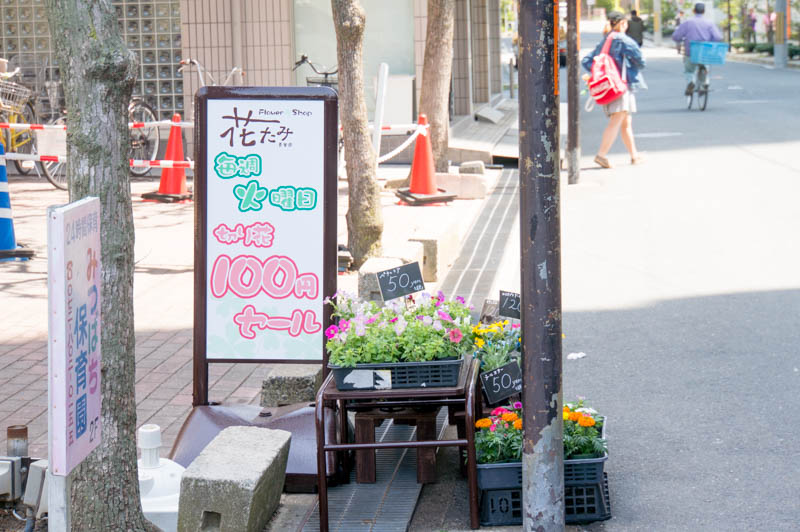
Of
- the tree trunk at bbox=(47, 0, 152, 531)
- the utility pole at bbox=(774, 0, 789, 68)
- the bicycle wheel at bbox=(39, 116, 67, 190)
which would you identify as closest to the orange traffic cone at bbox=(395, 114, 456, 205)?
the bicycle wheel at bbox=(39, 116, 67, 190)

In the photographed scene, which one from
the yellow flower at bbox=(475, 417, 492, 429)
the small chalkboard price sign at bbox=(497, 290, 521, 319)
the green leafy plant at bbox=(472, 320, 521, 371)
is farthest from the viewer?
the small chalkboard price sign at bbox=(497, 290, 521, 319)

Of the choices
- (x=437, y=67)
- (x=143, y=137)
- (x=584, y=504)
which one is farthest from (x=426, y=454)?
(x=143, y=137)

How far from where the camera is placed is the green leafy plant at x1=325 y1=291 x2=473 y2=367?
4.69m

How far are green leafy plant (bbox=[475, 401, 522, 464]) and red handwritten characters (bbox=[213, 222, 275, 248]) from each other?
4.48ft

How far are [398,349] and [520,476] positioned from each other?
0.74m

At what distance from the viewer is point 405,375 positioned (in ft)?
15.3

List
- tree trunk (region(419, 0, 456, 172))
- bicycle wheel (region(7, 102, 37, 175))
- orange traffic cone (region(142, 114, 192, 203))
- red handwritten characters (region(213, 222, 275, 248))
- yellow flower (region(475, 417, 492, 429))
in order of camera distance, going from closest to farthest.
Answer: yellow flower (region(475, 417, 492, 429))
red handwritten characters (region(213, 222, 275, 248))
orange traffic cone (region(142, 114, 192, 203))
tree trunk (region(419, 0, 456, 172))
bicycle wheel (region(7, 102, 37, 175))

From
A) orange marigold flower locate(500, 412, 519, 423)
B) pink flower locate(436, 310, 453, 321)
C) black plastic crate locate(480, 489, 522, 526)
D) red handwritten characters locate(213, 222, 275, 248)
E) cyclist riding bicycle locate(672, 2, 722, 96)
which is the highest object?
cyclist riding bicycle locate(672, 2, 722, 96)

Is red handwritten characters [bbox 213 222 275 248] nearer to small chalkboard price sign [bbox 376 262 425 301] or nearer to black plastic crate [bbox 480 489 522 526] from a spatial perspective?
small chalkboard price sign [bbox 376 262 425 301]

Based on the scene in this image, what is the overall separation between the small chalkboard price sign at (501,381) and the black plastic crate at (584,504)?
711mm

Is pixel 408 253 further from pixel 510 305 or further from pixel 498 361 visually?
pixel 498 361

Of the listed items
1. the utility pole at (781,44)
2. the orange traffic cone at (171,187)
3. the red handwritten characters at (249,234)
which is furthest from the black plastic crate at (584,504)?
the utility pole at (781,44)

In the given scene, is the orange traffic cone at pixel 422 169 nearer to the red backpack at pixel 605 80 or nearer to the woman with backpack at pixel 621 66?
the red backpack at pixel 605 80

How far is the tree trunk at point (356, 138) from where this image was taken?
899 cm
